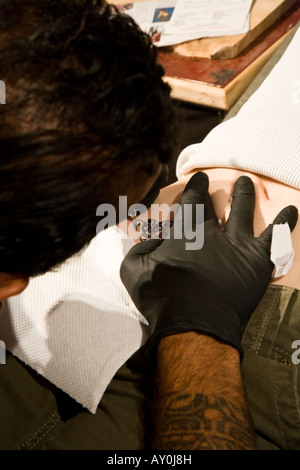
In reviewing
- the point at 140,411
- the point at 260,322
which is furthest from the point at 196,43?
the point at 140,411

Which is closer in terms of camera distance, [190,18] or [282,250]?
[282,250]

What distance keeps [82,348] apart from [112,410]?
0.15 metres

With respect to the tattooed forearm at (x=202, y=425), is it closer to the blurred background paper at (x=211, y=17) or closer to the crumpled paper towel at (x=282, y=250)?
the crumpled paper towel at (x=282, y=250)

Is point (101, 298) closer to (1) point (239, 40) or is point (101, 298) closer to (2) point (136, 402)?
(2) point (136, 402)

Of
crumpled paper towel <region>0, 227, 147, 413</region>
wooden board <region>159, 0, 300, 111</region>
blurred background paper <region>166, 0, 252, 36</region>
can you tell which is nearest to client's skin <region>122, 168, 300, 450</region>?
crumpled paper towel <region>0, 227, 147, 413</region>

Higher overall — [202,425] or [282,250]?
[282,250]

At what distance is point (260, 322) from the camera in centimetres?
75

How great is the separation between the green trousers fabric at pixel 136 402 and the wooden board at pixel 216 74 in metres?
0.73

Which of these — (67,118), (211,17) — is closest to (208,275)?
(67,118)

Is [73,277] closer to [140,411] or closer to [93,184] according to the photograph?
[140,411]

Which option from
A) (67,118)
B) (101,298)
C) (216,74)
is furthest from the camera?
(216,74)

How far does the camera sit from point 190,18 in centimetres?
140

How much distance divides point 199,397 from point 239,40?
1200 millimetres

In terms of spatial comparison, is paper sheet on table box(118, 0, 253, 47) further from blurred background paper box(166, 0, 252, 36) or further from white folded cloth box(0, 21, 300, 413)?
white folded cloth box(0, 21, 300, 413)
